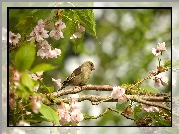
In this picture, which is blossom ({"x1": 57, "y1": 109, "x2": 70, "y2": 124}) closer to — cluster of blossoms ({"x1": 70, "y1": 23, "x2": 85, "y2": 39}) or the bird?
the bird

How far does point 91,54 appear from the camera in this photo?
62.7 inches

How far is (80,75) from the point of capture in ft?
5.03

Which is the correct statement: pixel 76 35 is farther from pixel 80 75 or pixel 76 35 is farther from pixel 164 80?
pixel 164 80

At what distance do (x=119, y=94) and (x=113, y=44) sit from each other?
0.31m

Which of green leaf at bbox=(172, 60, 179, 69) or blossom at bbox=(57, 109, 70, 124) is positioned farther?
green leaf at bbox=(172, 60, 179, 69)

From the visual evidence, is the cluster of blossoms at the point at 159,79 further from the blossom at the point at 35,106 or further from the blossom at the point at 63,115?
the blossom at the point at 35,106

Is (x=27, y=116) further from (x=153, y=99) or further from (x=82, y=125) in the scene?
(x=153, y=99)

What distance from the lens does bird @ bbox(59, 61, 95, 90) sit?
151 cm

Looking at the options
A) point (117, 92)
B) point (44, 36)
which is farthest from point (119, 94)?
point (44, 36)

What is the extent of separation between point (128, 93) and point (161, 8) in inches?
14.9

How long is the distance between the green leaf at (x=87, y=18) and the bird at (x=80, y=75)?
14cm

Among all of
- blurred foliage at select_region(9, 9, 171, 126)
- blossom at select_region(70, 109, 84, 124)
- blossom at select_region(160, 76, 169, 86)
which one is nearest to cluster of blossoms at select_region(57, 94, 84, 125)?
blossom at select_region(70, 109, 84, 124)

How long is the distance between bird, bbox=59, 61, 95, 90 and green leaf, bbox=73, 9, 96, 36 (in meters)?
0.14

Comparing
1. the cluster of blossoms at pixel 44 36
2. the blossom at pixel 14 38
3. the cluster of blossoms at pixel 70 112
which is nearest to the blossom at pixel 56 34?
the cluster of blossoms at pixel 44 36
